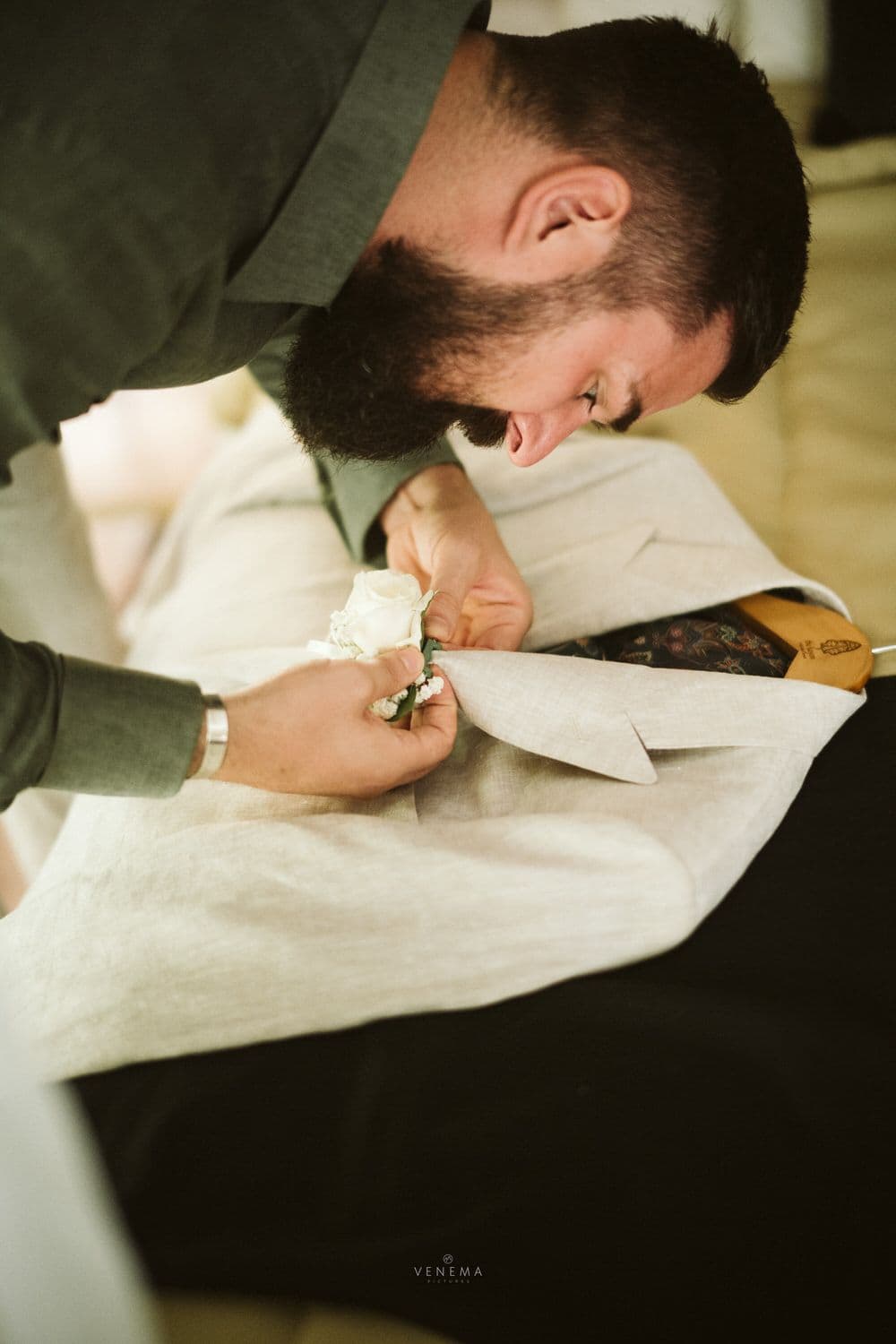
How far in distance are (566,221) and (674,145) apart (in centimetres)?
10

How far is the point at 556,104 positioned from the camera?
27.5 inches

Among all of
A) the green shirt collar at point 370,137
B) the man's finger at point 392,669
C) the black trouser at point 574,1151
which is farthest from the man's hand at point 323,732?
the green shirt collar at point 370,137

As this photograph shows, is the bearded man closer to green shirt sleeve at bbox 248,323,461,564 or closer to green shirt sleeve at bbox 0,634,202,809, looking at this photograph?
green shirt sleeve at bbox 0,634,202,809

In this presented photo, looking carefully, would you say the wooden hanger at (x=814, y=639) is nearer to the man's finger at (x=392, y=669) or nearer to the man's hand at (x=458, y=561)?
the man's hand at (x=458, y=561)

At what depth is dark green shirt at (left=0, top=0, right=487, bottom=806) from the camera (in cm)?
60

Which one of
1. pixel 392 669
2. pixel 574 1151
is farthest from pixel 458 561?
pixel 574 1151

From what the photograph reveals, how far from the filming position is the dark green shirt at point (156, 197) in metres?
0.60

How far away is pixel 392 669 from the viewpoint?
0.74 meters

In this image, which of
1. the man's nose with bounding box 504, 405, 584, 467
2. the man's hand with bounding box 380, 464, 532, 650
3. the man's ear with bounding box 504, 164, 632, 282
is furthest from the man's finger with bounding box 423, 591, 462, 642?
the man's ear with bounding box 504, 164, 632, 282

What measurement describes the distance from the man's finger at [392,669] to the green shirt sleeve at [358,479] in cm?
30

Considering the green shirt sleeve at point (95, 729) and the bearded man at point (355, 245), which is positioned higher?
the bearded man at point (355, 245)

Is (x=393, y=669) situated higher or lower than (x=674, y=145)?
lower

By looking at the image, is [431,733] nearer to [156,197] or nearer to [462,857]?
[462,857]

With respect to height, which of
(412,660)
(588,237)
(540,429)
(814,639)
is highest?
(588,237)
